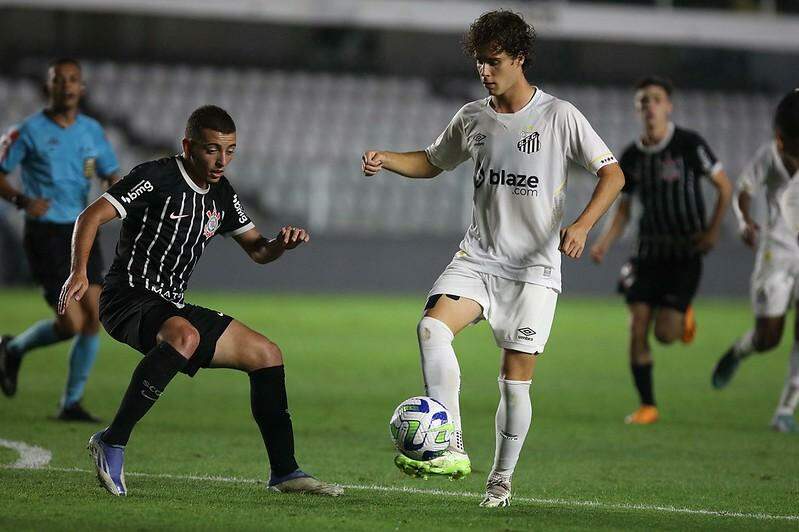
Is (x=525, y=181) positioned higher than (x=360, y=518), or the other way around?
(x=525, y=181)

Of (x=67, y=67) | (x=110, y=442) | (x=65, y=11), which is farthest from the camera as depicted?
(x=65, y=11)

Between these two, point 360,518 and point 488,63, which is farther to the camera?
point 488,63

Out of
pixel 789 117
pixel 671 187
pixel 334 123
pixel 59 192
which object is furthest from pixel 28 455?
pixel 334 123

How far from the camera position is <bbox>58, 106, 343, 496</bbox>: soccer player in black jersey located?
5.52 meters

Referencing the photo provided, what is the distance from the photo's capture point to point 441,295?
5516 millimetres

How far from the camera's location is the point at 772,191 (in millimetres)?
8664

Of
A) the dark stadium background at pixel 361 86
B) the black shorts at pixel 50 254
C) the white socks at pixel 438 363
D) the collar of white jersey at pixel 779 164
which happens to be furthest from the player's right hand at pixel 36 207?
the dark stadium background at pixel 361 86

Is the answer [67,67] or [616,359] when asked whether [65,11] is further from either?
[67,67]

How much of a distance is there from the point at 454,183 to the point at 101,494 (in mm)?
18250

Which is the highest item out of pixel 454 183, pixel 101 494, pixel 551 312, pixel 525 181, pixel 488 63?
pixel 454 183

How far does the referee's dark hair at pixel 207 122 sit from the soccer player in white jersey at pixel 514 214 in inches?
26.3

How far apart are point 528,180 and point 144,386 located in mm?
1910

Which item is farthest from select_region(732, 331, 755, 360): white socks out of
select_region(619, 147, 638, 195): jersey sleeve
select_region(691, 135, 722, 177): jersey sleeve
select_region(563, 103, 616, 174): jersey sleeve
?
select_region(563, 103, 616, 174): jersey sleeve

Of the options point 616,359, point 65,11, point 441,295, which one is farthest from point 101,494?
point 65,11
